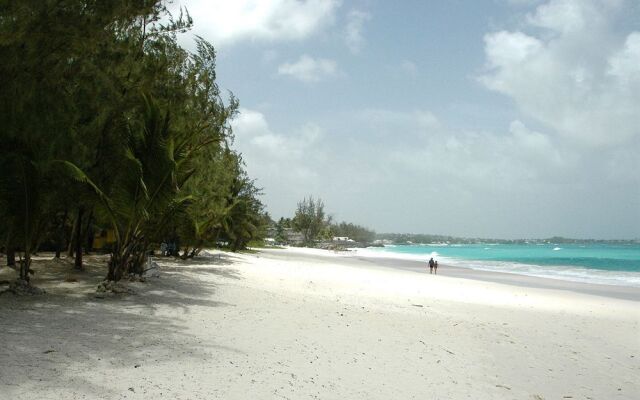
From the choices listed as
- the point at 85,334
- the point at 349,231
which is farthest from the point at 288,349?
the point at 349,231

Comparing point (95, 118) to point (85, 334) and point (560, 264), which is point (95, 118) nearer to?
point (85, 334)

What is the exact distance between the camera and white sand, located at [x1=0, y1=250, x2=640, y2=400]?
4637 mm

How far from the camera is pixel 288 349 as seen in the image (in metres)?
6.36

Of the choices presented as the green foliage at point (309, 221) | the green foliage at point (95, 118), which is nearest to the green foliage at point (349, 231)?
the green foliage at point (309, 221)

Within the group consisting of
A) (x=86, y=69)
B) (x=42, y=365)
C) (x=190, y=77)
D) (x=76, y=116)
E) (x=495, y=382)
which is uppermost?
(x=190, y=77)

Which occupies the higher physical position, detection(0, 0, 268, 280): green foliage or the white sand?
detection(0, 0, 268, 280): green foliage

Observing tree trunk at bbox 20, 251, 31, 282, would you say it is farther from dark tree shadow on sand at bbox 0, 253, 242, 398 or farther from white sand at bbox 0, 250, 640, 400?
→ white sand at bbox 0, 250, 640, 400

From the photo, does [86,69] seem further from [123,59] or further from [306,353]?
[306,353]

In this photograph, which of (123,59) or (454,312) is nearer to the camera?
(123,59)

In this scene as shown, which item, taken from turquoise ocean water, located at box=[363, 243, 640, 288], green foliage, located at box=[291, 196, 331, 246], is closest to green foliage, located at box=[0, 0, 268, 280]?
turquoise ocean water, located at box=[363, 243, 640, 288]

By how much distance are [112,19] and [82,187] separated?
358 cm

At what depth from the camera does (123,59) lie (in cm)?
945

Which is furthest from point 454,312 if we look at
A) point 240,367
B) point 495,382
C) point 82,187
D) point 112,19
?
point 112,19

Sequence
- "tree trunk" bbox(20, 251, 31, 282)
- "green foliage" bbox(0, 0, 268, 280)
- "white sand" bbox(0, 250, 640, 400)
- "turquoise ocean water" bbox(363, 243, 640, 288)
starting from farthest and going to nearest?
"turquoise ocean water" bbox(363, 243, 640, 288)
"tree trunk" bbox(20, 251, 31, 282)
"green foliage" bbox(0, 0, 268, 280)
"white sand" bbox(0, 250, 640, 400)
